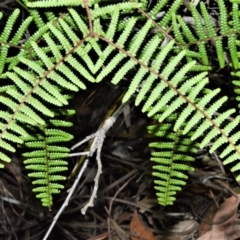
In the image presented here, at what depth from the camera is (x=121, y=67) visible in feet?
6.07

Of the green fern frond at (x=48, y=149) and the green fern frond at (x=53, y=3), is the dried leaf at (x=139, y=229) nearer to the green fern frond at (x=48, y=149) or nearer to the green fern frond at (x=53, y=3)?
the green fern frond at (x=48, y=149)

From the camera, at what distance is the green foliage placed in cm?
183

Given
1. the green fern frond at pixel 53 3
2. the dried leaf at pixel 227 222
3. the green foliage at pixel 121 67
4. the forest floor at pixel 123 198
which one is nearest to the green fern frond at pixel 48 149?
the green foliage at pixel 121 67

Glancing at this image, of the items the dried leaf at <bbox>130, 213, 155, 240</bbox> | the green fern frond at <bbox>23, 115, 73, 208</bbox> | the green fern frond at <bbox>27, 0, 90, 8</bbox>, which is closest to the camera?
the green fern frond at <bbox>27, 0, 90, 8</bbox>

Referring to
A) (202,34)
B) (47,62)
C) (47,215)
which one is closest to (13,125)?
(47,62)

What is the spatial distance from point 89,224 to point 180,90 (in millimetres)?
1644

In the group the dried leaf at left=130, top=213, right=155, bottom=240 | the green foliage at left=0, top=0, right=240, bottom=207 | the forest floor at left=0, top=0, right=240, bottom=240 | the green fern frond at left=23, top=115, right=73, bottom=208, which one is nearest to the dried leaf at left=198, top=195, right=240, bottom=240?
the forest floor at left=0, top=0, right=240, bottom=240

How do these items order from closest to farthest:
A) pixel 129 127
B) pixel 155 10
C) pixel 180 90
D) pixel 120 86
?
pixel 180 90 < pixel 155 10 < pixel 120 86 < pixel 129 127

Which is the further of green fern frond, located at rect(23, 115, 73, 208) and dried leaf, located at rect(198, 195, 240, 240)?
dried leaf, located at rect(198, 195, 240, 240)

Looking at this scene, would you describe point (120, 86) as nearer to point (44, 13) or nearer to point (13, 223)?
point (44, 13)

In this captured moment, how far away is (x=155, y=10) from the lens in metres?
2.08

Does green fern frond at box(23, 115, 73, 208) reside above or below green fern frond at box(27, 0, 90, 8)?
below

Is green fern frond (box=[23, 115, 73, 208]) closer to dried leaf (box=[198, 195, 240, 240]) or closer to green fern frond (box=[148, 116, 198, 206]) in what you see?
green fern frond (box=[148, 116, 198, 206])

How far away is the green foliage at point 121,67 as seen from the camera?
5.99 feet
